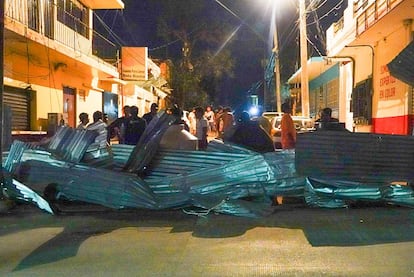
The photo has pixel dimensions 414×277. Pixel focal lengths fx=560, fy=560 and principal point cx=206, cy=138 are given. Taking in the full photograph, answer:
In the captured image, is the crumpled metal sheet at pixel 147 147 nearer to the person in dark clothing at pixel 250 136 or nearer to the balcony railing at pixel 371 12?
the person in dark clothing at pixel 250 136

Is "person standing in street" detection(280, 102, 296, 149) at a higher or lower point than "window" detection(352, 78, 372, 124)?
lower

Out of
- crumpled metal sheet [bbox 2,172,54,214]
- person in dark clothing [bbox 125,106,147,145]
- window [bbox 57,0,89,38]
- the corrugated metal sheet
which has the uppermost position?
window [bbox 57,0,89,38]

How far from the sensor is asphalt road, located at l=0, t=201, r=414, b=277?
527 cm

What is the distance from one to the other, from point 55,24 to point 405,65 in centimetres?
1174

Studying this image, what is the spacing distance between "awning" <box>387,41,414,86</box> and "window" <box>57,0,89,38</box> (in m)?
12.3

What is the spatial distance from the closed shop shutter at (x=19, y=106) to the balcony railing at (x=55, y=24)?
5.88 feet

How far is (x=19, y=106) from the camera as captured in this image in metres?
16.0

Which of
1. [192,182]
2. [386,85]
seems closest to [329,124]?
[192,182]

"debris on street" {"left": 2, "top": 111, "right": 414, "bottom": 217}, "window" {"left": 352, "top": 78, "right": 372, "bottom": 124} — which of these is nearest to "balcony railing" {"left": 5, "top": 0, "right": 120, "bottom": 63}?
"debris on street" {"left": 2, "top": 111, "right": 414, "bottom": 217}

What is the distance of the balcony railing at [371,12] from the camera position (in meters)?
13.2

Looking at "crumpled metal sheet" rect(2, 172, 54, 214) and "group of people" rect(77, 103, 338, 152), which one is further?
"group of people" rect(77, 103, 338, 152)

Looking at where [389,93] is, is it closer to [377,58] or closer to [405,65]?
[377,58]

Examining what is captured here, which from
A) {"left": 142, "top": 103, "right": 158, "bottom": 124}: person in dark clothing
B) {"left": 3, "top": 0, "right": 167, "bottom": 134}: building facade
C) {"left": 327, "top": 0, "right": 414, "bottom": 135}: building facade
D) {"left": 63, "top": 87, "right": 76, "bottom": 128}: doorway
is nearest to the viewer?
{"left": 142, "top": 103, "right": 158, "bottom": 124}: person in dark clothing

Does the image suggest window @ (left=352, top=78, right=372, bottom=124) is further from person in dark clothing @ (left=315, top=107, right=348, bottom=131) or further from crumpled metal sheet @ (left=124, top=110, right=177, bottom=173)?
crumpled metal sheet @ (left=124, top=110, right=177, bottom=173)
